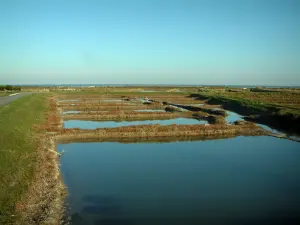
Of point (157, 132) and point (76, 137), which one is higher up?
point (157, 132)

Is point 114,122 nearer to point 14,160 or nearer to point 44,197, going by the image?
point 14,160

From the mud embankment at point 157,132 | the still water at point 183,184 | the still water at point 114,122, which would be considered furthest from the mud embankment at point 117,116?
the still water at point 183,184

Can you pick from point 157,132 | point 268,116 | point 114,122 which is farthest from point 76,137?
point 268,116

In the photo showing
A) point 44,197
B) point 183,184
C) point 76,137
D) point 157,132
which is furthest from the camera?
point 157,132

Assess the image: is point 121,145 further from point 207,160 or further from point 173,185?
point 173,185

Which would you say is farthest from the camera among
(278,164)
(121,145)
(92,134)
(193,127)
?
(193,127)

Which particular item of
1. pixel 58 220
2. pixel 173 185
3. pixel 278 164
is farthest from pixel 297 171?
pixel 58 220
